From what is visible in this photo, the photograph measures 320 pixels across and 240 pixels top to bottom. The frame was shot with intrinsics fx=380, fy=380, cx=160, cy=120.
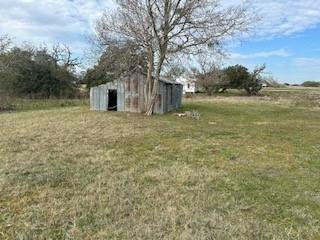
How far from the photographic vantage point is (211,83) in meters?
56.8

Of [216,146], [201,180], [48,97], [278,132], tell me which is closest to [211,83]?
[48,97]

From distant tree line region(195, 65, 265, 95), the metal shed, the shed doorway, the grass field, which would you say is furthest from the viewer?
distant tree line region(195, 65, 265, 95)

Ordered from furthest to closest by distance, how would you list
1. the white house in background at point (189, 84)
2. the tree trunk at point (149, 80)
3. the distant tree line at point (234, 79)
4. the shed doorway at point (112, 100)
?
the white house in background at point (189, 84) < the distant tree line at point (234, 79) < the shed doorway at point (112, 100) < the tree trunk at point (149, 80)

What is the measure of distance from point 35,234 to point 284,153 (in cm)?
719

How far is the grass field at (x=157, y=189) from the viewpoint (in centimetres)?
440

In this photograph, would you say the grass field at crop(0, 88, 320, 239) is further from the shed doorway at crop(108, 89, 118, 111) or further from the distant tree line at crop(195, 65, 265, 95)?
the distant tree line at crop(195, 65, 265, 95)

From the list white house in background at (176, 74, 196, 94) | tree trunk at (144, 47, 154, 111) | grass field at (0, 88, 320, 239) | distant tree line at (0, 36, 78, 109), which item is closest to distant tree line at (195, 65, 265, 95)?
white house in background at (176, 74, 196, 94)

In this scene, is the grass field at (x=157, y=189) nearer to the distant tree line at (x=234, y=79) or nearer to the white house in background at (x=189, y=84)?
the distant tree line at (x=234, y=79)

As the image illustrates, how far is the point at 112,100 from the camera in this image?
84.6 feet

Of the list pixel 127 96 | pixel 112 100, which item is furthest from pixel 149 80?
pixel 112 100

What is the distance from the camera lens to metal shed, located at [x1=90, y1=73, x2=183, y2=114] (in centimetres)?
2375

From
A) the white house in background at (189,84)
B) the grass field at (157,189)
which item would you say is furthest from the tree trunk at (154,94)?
the white house in background at (189,84)

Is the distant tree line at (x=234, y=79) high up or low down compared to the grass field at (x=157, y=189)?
up

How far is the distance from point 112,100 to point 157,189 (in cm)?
2014
